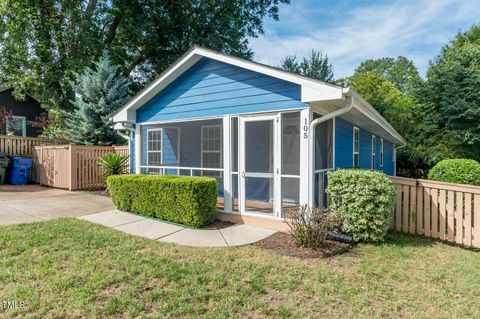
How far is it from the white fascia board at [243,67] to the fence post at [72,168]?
2363mm

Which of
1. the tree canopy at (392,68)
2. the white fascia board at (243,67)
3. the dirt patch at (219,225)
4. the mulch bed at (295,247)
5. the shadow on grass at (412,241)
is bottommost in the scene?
the shadow on grass at (412,241)

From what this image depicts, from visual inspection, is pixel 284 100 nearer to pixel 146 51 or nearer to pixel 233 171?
pixel 233 171

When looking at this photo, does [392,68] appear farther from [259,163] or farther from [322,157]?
[322,157]

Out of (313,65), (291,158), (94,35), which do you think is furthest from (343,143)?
(313,65)

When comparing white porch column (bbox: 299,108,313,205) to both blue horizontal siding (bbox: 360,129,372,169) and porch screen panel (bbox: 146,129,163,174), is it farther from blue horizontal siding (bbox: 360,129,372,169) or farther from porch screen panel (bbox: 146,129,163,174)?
porch screen panel (bbox: 146,129,163,174)

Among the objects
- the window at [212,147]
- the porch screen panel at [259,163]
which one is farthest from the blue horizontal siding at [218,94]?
the window at [212,147]

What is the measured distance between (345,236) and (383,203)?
0.91 m

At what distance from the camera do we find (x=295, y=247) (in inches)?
191

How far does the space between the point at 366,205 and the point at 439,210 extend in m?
1.82

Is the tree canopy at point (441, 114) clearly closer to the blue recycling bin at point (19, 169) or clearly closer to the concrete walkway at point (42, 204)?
the concrete walkway at point (42, 204)

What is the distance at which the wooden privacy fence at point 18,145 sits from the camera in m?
11.1

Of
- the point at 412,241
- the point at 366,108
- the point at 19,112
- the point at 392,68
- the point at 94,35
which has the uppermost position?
the point at 392,68

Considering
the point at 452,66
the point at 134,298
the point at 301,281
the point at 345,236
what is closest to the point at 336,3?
the point at 452,66

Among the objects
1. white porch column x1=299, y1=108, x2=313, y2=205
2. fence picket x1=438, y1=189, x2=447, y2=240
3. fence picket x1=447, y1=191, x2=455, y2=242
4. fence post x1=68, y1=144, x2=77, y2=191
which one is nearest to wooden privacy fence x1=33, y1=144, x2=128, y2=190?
fence post x1=68, y1=144, x2=77, y2=191
